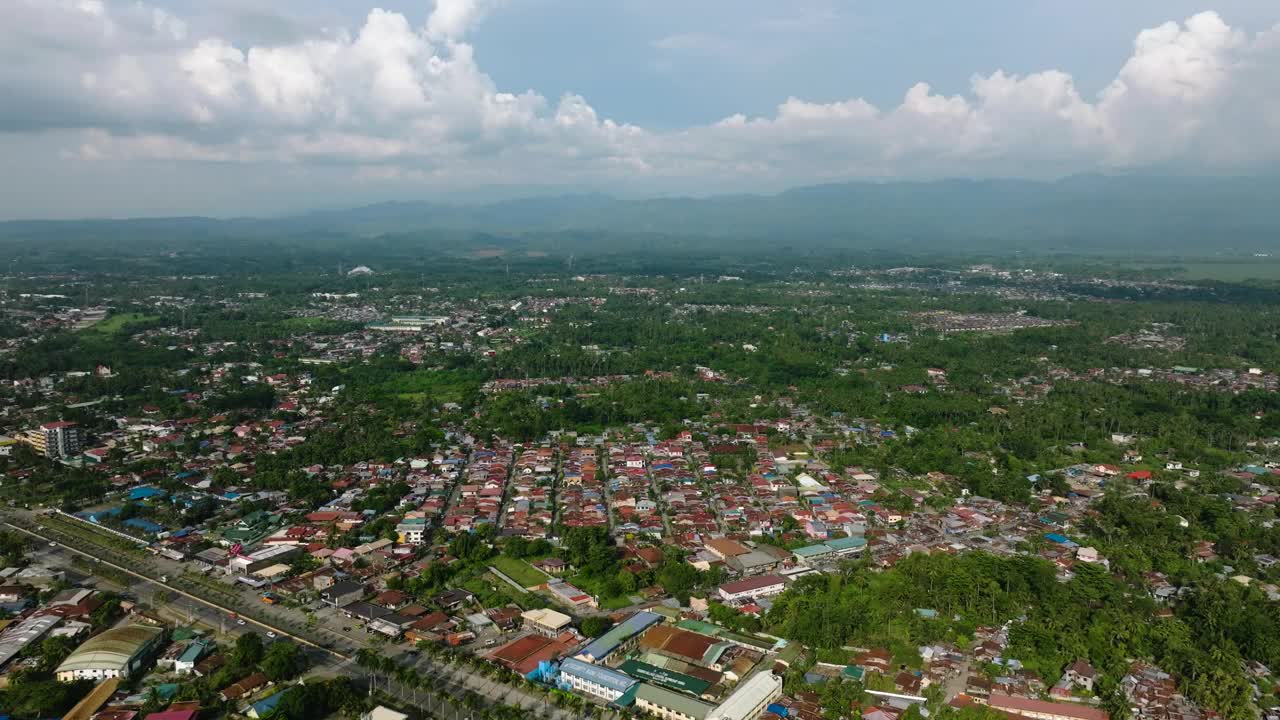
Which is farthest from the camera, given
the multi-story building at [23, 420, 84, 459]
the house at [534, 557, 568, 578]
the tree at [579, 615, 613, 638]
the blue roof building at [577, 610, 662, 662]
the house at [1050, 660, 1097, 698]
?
the multi-story building at [23, 420, 84, 459]

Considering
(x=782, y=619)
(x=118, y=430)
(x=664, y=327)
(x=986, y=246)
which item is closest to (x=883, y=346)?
(x=664, y=327)

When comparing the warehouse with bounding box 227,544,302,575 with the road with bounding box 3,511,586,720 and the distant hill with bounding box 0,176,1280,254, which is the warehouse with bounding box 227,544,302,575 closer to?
the road with bounding box 3,511,586,720

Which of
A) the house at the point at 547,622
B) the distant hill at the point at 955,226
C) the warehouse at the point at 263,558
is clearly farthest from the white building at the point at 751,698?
the distant hill at the point at 955,226

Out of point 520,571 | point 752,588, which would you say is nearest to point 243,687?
point 520,571

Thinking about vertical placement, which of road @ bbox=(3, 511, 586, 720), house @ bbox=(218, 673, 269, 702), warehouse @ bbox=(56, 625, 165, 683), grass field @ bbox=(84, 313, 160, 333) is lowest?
road @ bbox=(3, 511, 586, 720)

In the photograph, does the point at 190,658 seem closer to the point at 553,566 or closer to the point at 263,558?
the point at 263,558

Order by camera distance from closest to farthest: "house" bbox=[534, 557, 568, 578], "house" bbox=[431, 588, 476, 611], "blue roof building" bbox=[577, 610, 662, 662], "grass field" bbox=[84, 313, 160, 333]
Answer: "blue roof building" bbox=[577, 610, 662, 662] → "house" bbox=[431, 588, 476, 611] → "house" bbox=[534, 557, 568, 578] → "grass field" bbox=[84, 313, 160, 333]

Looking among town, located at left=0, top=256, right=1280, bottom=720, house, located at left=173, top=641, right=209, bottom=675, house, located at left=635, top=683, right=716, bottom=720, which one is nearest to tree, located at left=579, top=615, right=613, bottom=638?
town, located at left=0, top=256, right=1280, bottom=720

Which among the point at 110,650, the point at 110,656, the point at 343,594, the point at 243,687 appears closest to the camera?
the point at 243,687
